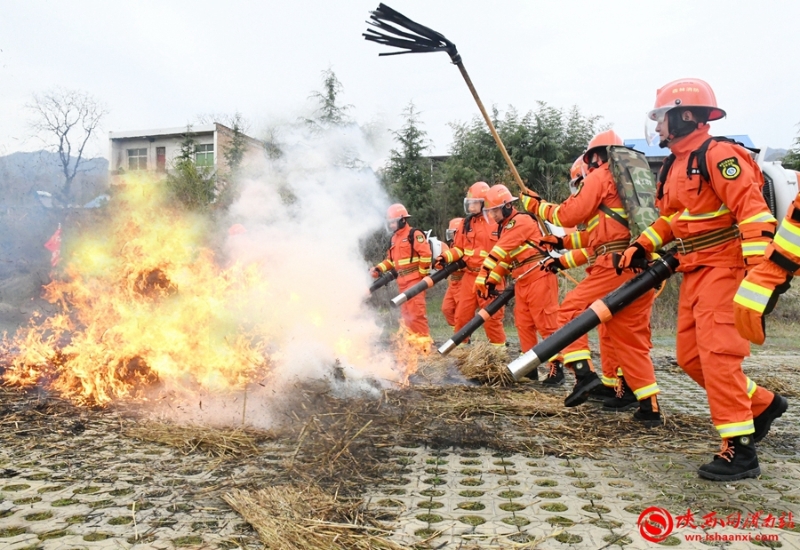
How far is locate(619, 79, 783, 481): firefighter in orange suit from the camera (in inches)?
128

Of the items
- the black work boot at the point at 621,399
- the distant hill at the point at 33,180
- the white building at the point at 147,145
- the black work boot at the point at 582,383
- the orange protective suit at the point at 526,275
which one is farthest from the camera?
the white building at the point at 147,145

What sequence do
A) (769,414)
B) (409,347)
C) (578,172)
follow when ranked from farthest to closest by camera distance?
(409,347) < (578,172) < (769,414)

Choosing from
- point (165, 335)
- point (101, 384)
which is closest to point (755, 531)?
point (165, 335)

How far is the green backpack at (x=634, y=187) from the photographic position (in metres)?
4.60

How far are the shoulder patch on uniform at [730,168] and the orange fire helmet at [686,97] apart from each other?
53 cm

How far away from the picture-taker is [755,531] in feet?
8.39

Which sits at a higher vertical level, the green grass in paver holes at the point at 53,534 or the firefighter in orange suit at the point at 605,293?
the firefighter in orange suit at the point at 605,293

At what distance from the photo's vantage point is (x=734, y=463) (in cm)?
327

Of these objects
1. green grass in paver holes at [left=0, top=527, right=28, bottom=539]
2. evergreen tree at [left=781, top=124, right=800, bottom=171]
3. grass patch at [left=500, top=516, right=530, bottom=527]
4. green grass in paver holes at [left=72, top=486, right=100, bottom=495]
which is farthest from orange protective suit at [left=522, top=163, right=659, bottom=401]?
evergreen tree at [left=781, top=124, right=800, bottom=171]

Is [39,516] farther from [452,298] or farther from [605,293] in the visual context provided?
[452,298]

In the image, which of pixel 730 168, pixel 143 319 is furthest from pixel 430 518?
pixel 143 319

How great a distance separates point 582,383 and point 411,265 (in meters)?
4.50

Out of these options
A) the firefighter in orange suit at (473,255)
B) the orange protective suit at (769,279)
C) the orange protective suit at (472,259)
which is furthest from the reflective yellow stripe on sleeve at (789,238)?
the orange protective suit at (472,259)

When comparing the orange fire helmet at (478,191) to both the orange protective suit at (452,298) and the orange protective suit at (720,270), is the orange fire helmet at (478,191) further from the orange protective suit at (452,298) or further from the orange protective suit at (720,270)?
the orange protective suit at (720,270)
